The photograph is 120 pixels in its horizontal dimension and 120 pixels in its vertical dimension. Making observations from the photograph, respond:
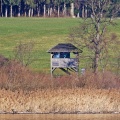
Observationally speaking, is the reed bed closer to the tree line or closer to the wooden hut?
the wooden hut

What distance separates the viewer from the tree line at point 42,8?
4801 inches

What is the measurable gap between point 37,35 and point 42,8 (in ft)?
158

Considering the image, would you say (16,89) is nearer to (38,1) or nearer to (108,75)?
(108,75)

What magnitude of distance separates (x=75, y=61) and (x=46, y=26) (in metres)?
31.2

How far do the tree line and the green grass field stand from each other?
26168mm

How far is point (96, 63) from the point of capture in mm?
55094

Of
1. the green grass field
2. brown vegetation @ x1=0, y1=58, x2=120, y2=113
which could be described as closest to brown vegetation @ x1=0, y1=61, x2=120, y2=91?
brown vegetation @ x1=0, y1=58, x2=120, y2=113

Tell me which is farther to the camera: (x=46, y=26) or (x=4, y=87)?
(x=46, y=26)

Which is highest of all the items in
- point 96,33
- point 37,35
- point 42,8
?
point 96,33

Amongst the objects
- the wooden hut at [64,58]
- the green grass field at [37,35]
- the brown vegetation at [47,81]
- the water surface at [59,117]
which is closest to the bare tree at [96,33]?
the wooden hut at [64,58]

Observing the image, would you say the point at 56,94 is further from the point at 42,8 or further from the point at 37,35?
the point at 42,8

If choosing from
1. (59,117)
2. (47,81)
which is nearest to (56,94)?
(59,117)

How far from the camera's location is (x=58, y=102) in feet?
143

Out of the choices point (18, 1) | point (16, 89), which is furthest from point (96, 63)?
point (18, 1)
